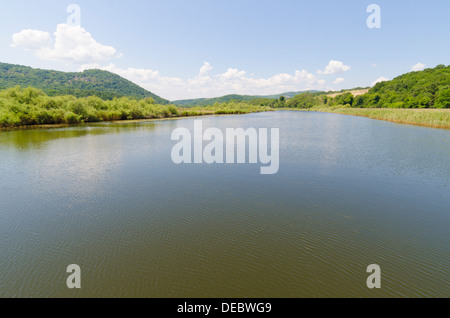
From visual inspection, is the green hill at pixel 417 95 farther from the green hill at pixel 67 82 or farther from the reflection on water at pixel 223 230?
the green hill at pixel 67 82

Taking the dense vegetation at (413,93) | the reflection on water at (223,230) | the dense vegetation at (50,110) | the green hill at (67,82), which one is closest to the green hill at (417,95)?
the dense vegetation at (413,93)

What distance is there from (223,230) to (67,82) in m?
187

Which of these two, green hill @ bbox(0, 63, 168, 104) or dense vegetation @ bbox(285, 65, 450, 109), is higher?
green hill @ bbox(0, 63, 168, 104)

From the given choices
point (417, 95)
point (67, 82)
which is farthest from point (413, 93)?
point (67, 82)

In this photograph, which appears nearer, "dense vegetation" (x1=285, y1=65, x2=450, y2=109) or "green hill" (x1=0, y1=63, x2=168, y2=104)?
"dense vegetation" (x1=285, y1=65, x2=450, y2=109)

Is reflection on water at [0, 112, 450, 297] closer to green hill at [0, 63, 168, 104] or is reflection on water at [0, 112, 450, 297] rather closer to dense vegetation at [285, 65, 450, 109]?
dense vegetation at [285, 65, 450, 109]

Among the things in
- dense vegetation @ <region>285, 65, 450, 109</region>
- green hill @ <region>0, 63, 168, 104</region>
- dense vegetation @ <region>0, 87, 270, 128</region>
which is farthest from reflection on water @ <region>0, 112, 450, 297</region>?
green hill @ <region>0, 63, 168, 104</region>

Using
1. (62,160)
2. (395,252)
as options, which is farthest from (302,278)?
(62,160)

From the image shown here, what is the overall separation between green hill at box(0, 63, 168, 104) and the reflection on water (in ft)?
338

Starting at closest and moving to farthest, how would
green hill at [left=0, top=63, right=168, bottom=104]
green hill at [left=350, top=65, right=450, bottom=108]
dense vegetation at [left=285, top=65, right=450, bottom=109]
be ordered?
green hill at [left=350, top=65, right=450, bottom=108], dense vegetation at [left=285, top=65, right=450, bottom=109], green hill at [left=0, top=63, right=168, bottom=104]

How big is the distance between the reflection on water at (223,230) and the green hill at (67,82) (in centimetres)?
10312

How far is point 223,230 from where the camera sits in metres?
7.45

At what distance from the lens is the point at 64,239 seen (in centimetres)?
699

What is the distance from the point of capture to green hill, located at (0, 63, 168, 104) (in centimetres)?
11100
